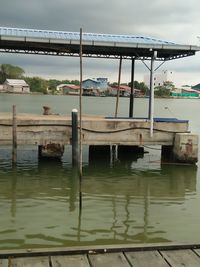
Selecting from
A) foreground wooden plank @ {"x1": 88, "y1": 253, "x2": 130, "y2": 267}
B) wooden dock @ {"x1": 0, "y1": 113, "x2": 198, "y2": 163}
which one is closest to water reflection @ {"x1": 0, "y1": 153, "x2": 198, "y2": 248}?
wooden dock @ {"x1": 0, "y1": 113, "x2": 198, "y2": 163}

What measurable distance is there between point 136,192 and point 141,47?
20.4ft

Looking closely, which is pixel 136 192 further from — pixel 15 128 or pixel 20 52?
pixel 20 52

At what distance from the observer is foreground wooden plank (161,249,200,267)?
618 centimetres

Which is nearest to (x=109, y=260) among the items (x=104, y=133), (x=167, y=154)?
(x=104, y=133)

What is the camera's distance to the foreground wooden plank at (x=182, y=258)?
618 centimetres

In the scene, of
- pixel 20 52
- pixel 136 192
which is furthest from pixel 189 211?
pixel 20 52

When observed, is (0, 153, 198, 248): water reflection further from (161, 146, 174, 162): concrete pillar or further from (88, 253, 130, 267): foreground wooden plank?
(88, 253, 130, 267): foreground wooden plank

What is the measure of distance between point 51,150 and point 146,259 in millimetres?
11756

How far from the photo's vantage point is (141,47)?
675 inches

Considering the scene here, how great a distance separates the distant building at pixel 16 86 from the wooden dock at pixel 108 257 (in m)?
138

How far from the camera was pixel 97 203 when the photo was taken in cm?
1262

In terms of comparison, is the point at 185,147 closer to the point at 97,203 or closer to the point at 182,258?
the point at 97,203

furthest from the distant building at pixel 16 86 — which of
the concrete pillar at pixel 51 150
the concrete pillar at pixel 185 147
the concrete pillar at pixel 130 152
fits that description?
the concrete pillar at pixel 185 147

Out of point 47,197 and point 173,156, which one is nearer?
point 47,197
